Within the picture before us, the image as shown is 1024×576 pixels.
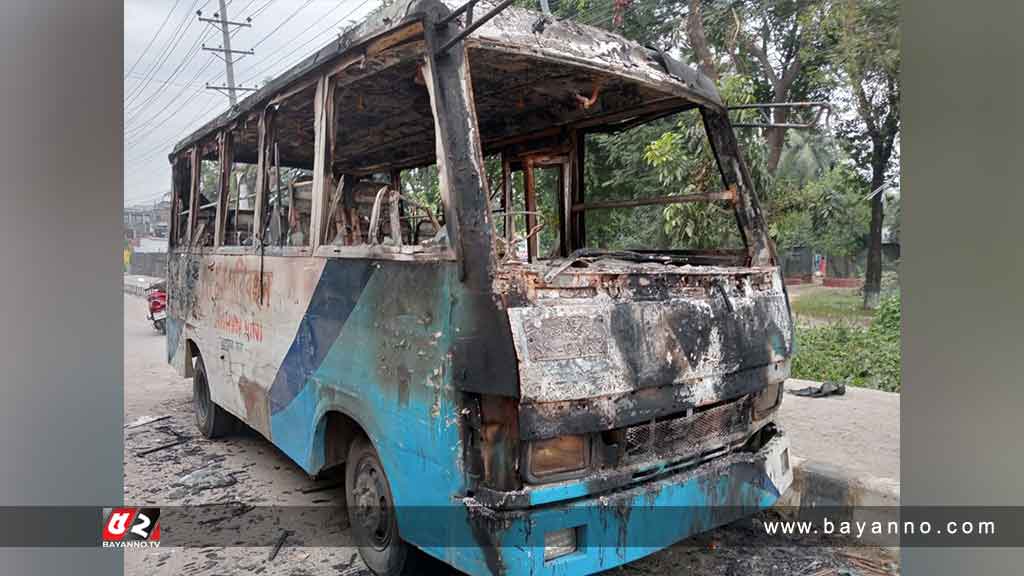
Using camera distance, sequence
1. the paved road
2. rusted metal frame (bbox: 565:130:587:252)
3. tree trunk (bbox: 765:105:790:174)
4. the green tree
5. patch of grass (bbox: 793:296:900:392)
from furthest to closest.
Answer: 1. tree trunk (bbox: 765:105:790:174)
2. patch of grass (bbox: 793:296:900:392)
3. the green tree
4. rusted metal frame (bbox: 565:130:587:252)
5. the paved road

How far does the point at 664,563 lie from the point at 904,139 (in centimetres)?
228

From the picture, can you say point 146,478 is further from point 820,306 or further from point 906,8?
point 820,306

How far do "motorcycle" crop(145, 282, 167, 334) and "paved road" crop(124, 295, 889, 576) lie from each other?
3.43 m

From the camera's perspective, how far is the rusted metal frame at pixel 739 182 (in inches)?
139

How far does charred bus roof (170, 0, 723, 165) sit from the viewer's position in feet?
8.48

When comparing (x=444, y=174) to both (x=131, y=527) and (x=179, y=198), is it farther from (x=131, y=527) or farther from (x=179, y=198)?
(x=179, y=198)

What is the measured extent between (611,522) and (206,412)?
4690mm

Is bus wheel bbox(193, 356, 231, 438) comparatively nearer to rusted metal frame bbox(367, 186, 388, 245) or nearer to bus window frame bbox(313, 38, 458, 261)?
bus window frame bbox(313, 38, 458, 261)

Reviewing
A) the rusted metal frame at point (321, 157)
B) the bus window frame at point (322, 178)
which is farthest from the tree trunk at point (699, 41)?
the rusted metal frame at point (321, 157)

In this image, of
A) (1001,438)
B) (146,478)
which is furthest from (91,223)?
(1001,438)

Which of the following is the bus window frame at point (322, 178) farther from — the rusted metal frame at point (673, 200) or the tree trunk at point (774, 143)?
the tree trunk at point (774, 143)

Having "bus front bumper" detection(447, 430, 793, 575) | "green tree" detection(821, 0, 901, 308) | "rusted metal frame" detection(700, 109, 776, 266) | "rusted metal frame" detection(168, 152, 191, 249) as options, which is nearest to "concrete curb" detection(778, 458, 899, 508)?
"bus front bumper" detection(447, 430, 793, 575)

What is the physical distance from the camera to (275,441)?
12.8 ft

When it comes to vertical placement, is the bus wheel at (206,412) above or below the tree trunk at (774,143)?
below
